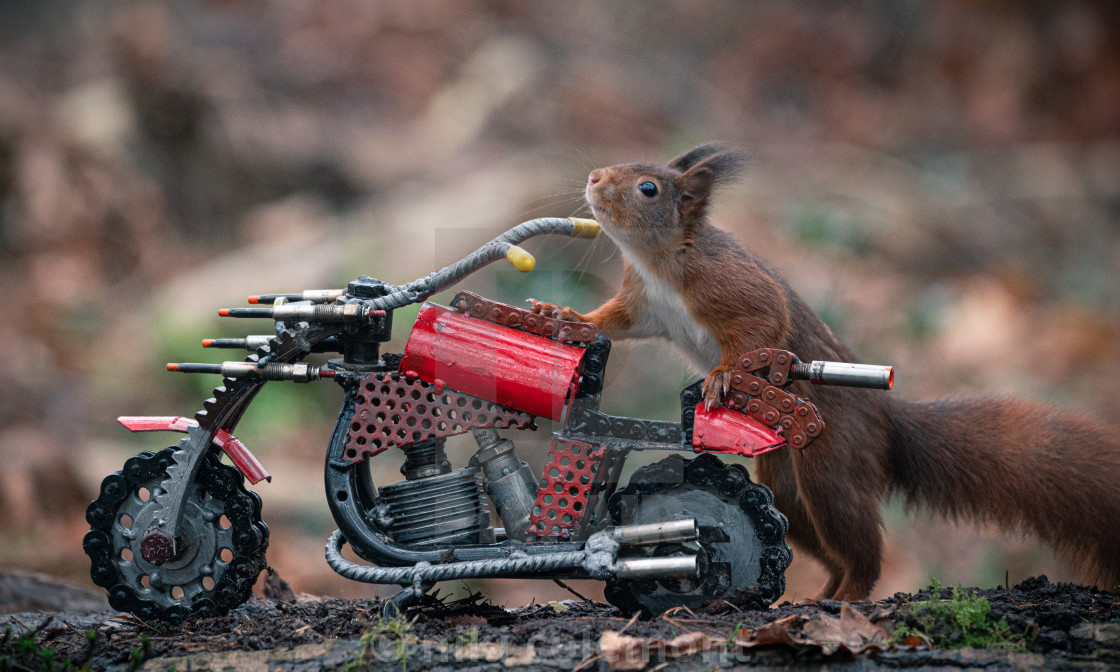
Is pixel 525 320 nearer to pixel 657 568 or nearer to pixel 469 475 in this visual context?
pixel 469 475

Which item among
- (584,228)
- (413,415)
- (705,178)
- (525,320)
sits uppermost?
(705,178)

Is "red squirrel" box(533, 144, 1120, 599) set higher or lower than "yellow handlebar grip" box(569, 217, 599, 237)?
lower

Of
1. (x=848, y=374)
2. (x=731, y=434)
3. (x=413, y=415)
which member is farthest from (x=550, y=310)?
(x=848, y=374)

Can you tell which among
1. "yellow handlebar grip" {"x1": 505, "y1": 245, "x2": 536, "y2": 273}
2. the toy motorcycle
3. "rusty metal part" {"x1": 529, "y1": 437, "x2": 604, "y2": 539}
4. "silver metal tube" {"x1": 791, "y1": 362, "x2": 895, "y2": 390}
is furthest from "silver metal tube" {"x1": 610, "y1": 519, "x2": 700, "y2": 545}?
"yellow handlebar grip" {"x1": 505, "y1": 245, "x2": 536, "y2": 273}

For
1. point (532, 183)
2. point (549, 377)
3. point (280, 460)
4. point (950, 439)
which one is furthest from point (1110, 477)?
point (280, 460)

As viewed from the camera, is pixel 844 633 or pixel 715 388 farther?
pixel 715 388

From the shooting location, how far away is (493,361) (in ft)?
10.3

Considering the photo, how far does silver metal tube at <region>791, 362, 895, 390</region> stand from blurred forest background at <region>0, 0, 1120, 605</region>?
108 cm

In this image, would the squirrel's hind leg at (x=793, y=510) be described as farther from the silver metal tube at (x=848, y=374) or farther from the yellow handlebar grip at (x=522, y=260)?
the yellow handlebar grip at (x=522, y=260)

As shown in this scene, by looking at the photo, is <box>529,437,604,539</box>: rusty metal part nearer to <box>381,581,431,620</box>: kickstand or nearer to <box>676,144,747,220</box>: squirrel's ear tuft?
<box>381,581,431,620</box>: kickstand

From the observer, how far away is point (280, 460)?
7.41m

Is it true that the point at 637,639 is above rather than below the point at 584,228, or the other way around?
below

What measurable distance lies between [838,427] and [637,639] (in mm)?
1316

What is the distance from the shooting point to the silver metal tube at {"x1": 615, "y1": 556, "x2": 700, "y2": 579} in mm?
2902
